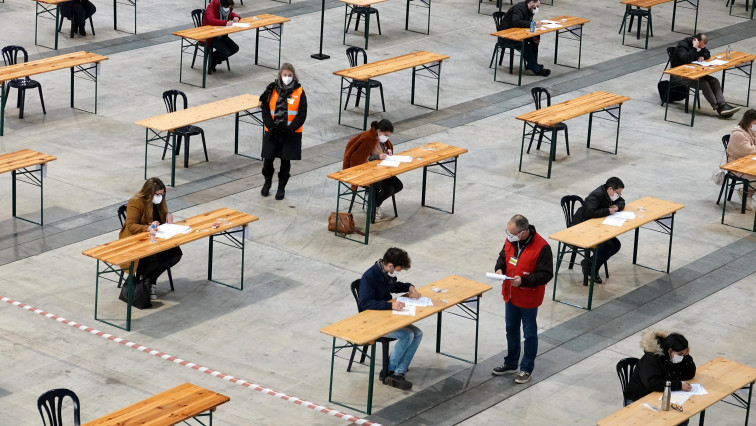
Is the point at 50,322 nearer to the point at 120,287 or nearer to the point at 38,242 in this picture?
the point at 120,287

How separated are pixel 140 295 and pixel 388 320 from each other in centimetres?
340

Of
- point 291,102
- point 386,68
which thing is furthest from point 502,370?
point 386,68

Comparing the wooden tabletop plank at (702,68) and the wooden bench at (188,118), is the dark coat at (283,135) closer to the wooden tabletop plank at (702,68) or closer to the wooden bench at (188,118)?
the wooden bench at (188,118)

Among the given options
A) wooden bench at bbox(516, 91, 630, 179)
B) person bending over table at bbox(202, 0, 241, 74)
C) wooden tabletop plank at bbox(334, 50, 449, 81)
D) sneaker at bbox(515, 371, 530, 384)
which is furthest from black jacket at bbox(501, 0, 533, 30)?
sneaker at bbox(515, 371, 530, 384)

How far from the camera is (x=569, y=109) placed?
19828 mm

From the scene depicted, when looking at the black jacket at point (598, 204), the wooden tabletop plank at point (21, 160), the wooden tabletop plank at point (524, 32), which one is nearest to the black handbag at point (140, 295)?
the wooden tabletop plank at point (21, 160)

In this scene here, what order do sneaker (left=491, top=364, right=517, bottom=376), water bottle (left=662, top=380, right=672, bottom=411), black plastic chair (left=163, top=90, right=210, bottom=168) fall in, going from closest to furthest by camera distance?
water bottle (left=662, top=380, right=672, bottom=411), sneaker (left=491, top=364, right=517, bottom=376), black plastic chair (left=163, top=90, right=210, bottom=168)

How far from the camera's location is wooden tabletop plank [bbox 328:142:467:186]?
53.5 feet

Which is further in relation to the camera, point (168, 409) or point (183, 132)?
point (183, 132)

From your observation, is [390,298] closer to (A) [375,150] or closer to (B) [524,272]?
(B) [524,272]

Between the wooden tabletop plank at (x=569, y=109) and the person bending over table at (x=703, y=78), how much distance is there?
2393 mm

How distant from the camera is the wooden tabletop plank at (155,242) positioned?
13.4 m

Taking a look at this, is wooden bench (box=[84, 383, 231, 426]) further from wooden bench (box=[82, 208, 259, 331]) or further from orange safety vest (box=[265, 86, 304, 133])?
orange safety vest (box=[265, 86, 304, 133])

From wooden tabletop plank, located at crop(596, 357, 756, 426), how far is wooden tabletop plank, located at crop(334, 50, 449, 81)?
10.1 m
